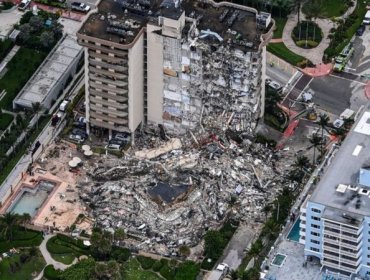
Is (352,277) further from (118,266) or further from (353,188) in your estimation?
(118,266)

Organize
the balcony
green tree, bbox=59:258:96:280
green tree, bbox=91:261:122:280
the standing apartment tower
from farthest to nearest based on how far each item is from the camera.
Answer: green tree, bbox=59:258:96:280 → green tree, bbox=91:261:122:280 → the balcony → the standing apartment tower

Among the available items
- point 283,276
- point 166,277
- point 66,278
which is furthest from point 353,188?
point 66,278

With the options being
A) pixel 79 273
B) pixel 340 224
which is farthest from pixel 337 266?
pixel 79 273

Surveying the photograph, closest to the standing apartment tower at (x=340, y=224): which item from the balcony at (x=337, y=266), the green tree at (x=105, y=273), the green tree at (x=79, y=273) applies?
the balcony at (x=337, y=266)

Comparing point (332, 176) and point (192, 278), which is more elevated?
point (332, 176)

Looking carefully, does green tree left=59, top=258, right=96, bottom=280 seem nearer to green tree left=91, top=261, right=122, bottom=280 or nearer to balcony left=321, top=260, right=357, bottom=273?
green tree left=91, top=261, right=122, bottom=280

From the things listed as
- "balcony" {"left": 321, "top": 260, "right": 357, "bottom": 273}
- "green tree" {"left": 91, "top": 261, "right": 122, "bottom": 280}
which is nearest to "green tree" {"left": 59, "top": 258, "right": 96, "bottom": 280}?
"green tree" {"left": 91, "top": 261, "right": 122, "bottom": 280}

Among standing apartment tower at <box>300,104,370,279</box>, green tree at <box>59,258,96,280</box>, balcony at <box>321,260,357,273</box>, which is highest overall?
standing apartment tower at <box>300,104,370,279</box>

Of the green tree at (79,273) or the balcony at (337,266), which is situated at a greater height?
the balcony at (337,266)

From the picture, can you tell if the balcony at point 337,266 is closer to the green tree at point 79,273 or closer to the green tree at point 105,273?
the green tree at point 105,273
